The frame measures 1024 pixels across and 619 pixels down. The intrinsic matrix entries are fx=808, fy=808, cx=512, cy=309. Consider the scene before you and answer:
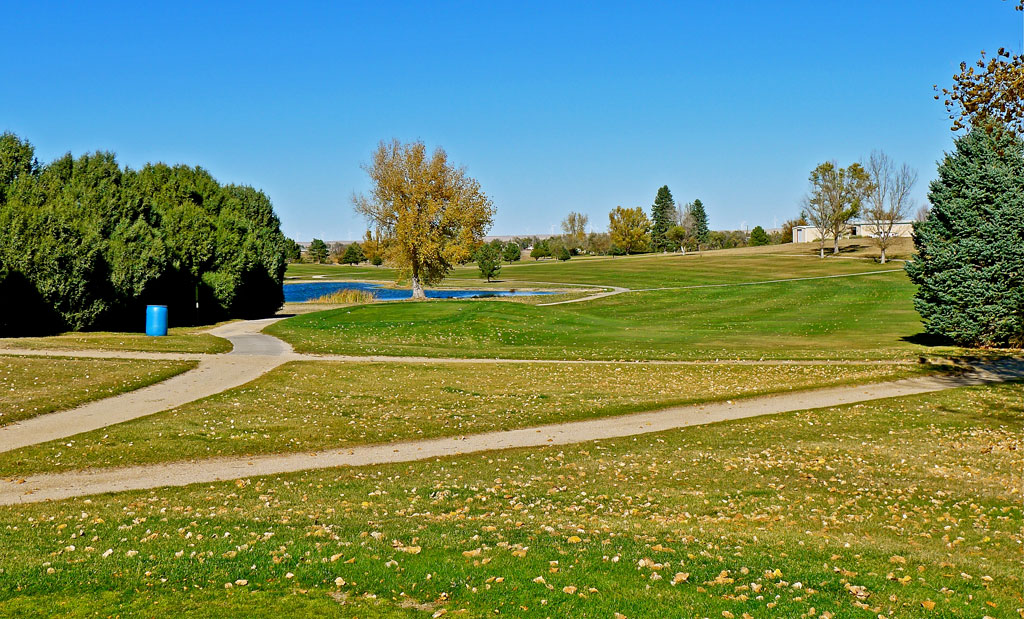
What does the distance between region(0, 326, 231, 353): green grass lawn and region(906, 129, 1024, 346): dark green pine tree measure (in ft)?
83.4

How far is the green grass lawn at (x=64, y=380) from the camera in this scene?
684 inches

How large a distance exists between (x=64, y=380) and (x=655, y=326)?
27027 millimetres

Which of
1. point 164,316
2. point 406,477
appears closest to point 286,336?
point 164,316

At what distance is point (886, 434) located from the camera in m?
15.8

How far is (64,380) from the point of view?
64.8 feet

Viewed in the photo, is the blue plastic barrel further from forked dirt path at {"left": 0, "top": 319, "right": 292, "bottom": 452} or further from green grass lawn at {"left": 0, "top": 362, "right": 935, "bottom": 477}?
green grass lawn at {"left": 0, "top": 362, "right": 935, "bottom": 477}

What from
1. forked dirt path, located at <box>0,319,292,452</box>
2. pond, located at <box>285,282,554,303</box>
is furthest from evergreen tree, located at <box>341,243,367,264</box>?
forked dirt path, located at <box>0,319,292,452</box>

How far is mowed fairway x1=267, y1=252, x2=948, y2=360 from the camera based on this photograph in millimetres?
28359

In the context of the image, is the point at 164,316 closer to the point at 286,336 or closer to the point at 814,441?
the point at 286,336

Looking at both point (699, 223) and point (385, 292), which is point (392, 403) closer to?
point (385, 292)

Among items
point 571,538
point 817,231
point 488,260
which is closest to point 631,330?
point 571,538

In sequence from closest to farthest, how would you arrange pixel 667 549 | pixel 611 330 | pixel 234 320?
pixel 667 549 → pixel 611 330 → pixel 234 320

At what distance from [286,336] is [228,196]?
16.3 metres

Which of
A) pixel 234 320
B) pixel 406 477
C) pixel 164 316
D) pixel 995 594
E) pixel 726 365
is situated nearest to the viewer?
pixel 995 594
